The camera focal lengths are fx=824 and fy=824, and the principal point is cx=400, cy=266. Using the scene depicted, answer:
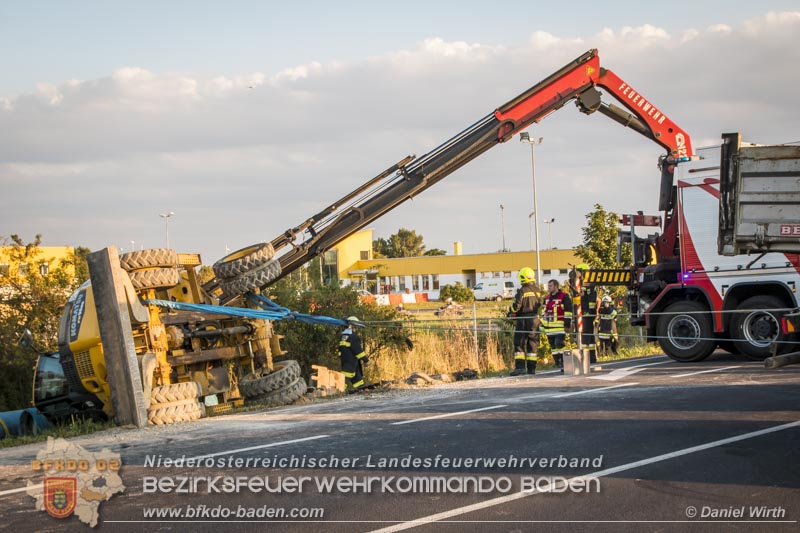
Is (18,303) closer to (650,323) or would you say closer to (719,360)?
(650,323)

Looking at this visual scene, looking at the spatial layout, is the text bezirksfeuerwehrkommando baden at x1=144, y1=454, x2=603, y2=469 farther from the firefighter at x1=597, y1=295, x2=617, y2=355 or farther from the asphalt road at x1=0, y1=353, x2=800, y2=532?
the firefighter at x1=597, y1=295, x2=617, y2=355

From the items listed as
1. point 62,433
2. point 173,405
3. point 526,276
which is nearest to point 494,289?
point 526,276

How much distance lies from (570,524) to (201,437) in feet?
15.9

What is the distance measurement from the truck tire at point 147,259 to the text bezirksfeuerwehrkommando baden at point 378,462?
15.0 feet

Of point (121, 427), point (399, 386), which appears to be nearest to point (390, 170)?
point (399, 386)

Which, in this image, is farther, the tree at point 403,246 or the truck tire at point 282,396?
the tree at point 403,246

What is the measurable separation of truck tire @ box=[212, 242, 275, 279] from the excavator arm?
65.2 inches

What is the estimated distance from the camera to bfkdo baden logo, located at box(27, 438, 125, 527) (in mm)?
6091

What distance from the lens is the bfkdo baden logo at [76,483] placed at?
6.09 m

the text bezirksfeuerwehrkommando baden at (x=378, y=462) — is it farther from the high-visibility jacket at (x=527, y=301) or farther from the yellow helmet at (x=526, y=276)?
the yellow helmet at (x=526, y=276)

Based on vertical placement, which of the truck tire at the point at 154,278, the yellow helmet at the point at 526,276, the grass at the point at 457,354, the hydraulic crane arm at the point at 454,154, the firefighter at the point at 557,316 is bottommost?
the grass at the point at 457,354

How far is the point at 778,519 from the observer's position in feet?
17.8

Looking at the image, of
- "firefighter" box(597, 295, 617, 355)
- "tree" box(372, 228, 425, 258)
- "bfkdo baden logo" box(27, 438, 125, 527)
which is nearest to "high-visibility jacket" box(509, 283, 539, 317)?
"firefighter" box(597, 295, 617, 355)

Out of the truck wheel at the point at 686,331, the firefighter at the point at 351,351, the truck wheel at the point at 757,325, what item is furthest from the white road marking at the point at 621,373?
the firefighter at the point at 351,351
